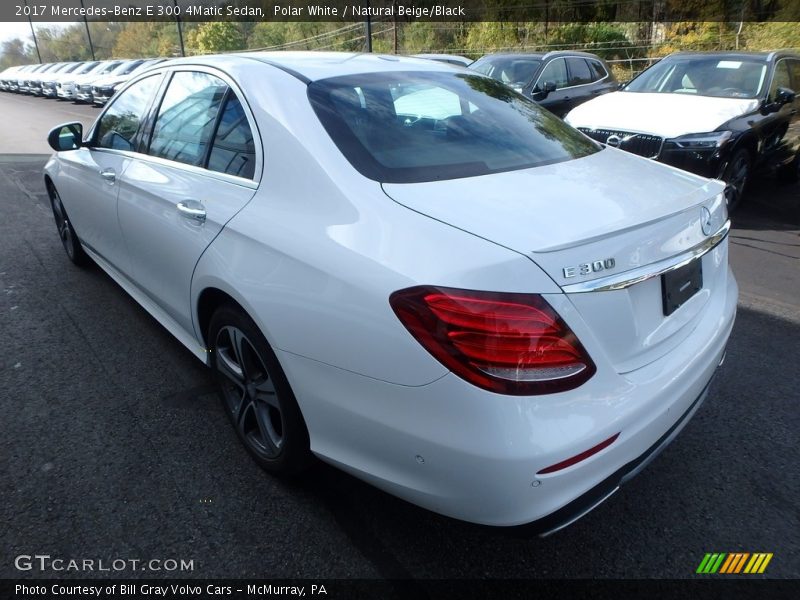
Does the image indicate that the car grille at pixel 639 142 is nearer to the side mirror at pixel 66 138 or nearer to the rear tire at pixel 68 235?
the side mirror at pixel 66 138

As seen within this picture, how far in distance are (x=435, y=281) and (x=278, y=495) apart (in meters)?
1.32

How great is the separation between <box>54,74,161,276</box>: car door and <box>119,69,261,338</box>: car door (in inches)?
8.0

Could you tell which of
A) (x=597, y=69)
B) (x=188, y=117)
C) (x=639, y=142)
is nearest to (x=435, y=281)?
(x=188, y=117)

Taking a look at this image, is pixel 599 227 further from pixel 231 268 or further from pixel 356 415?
pixel 231 268

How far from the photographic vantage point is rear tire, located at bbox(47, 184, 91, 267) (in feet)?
15.4

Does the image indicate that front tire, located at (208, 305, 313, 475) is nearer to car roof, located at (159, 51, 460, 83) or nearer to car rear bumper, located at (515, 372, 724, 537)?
car rear bumper, located at (515, 372, 724, 537)

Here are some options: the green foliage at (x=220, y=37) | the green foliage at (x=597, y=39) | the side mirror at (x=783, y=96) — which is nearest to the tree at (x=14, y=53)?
the green foliage at (x=220, y=37)

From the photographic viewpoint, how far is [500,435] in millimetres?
1516

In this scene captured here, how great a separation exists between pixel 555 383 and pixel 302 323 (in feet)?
2.72

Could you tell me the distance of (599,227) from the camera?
170cm

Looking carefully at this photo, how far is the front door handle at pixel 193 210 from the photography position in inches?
96.4

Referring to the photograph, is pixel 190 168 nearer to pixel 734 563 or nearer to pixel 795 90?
pixel 734 563

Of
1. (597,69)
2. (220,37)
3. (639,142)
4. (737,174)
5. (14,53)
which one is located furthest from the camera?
(14,53)

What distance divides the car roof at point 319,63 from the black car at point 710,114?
3551 millimetres
